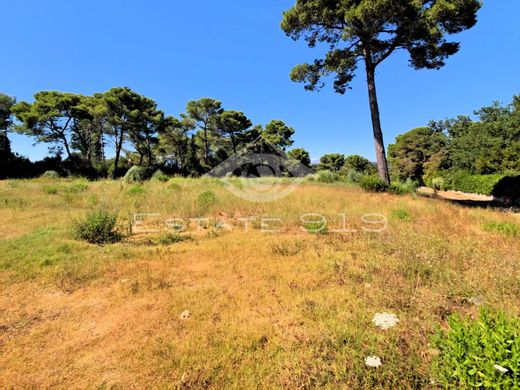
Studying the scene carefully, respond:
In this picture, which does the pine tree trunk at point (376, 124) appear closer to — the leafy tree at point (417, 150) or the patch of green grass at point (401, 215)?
the patch of green grass at point (401, 215)

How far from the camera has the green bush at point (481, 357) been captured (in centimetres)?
119

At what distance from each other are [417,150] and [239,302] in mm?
43952

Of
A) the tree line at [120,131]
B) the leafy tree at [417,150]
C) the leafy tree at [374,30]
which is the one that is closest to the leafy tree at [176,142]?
the tree line at [120,131]

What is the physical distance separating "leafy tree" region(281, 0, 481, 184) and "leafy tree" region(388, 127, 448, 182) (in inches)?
1156

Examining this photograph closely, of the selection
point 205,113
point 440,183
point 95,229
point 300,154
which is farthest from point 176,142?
point 440,183

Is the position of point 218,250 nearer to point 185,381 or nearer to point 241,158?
point 185,381

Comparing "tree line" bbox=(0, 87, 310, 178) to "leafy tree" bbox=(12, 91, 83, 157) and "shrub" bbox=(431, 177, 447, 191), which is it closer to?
"leafy tree" bbox=(12, 91, 83, 157)

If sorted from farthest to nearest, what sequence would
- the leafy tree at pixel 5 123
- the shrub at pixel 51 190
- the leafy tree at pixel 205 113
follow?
the leafy tree at pixel 205 113 < the leafy tree at pixel 5 123 < the shrub at pixel 51 190

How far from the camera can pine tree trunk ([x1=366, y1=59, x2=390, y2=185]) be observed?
Result: 10.6 meters

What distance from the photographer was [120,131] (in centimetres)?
2225

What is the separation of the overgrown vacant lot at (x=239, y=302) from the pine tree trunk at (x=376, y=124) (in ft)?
18.5

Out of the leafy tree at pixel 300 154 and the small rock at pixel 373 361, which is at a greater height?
the leafy tree at pixel 300 154

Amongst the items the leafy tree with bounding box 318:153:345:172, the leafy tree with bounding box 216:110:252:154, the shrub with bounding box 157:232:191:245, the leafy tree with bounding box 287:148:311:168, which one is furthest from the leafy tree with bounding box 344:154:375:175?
the shrub with bounding box 157:232:191:245

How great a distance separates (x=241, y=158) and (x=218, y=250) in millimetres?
26711
